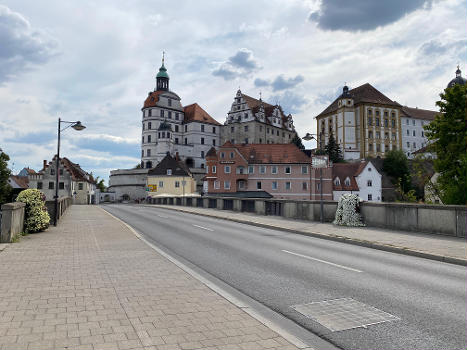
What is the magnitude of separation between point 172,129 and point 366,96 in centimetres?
6053

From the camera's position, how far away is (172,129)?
10094cm

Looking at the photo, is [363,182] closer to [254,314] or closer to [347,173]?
[347,173]

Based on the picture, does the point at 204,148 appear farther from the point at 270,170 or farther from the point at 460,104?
the point at 460,104

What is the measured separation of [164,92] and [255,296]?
103 meters

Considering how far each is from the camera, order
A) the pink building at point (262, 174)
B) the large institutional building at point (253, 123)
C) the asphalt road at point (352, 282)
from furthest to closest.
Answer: the large institutional building at point (253, 123), the pink building at point (262, 174), the asphalt road at point (352, 282)

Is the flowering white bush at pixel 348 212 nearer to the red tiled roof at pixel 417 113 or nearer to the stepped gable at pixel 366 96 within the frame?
the stepped gable at pixel 366 96

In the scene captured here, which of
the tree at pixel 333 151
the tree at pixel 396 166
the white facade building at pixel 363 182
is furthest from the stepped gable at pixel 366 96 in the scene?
the white facade building at pixel 363 182

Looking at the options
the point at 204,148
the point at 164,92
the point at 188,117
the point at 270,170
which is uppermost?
the point at 164,92

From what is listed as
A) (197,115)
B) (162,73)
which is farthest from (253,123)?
(162,73)

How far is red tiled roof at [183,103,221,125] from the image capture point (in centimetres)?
10562

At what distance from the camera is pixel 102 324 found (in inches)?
184

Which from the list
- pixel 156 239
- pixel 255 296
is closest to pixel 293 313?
pixel 255 296

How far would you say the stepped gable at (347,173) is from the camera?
7356cm

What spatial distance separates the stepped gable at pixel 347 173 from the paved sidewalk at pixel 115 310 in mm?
69610
